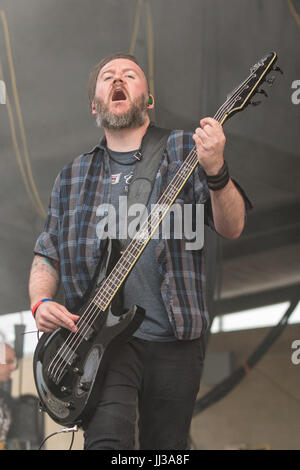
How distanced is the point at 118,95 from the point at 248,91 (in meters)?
0.43

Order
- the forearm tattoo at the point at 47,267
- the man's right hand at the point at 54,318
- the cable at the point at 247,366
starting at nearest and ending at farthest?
the man's right hand at the point at 54,318 < the forearm tattoo at the point at 47,267 < the cable at the point at 247,366

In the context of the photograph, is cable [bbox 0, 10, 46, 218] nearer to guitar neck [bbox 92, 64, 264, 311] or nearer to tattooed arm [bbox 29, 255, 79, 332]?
tattooed arm [bbox 29, 255, 79, 332]

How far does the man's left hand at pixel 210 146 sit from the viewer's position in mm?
1604

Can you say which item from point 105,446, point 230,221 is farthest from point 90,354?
point 230,221

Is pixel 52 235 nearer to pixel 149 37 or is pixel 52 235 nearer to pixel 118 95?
pixel 118 95

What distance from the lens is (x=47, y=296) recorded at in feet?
6.12

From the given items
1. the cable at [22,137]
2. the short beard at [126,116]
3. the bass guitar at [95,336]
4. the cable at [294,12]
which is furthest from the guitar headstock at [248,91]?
the cable at [22,137]

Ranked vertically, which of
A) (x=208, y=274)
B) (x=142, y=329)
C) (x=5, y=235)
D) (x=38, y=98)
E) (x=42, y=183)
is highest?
(x=38, y=98)

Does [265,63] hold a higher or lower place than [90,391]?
higher

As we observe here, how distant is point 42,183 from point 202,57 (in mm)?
979

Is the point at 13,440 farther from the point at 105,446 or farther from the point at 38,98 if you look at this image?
the point at 38,98

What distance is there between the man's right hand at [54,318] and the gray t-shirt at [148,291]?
0.54 feet

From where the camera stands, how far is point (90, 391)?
5.35 feet

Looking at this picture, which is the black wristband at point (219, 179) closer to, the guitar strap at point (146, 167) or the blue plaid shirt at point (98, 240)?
the blue plaid shirt at point (98, 240)
